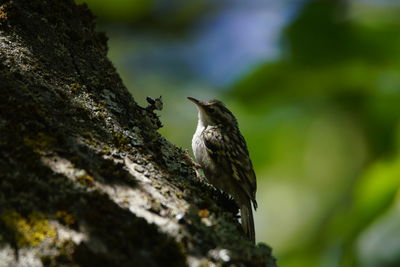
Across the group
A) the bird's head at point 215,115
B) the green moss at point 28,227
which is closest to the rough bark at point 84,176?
the green moss at point 28,227

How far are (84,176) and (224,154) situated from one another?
2762 millimetres

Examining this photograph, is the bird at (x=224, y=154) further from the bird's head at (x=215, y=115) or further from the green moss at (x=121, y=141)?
the green moss at (x=121, y=141)

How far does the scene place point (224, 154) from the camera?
502 centimetres

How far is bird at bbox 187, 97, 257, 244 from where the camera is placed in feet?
15.5

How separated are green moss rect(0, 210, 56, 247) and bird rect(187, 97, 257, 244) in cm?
229

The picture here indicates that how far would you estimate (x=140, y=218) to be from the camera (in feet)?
7.24

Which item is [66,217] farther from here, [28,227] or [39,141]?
[39,141]

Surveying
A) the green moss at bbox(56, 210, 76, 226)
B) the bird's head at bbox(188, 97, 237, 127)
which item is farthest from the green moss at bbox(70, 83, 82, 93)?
the bird's head at bbox(188, 97, 237, 127)

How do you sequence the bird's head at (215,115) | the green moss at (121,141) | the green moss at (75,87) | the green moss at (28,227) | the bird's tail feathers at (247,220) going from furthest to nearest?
the bird's head at (215,115)
the bird's tail feathers at (247,220)
the green moss at (75,87)
the green moss at (121,141)
the green moss at (28,227)

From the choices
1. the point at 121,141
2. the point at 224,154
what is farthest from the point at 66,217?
the point at 224,154

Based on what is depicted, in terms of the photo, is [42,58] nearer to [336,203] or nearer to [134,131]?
[134,131]

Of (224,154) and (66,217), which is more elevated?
(224,154)

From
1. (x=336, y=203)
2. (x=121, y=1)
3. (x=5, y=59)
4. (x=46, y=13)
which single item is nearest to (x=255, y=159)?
(x=336, y=203)

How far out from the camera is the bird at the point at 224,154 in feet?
15.5
